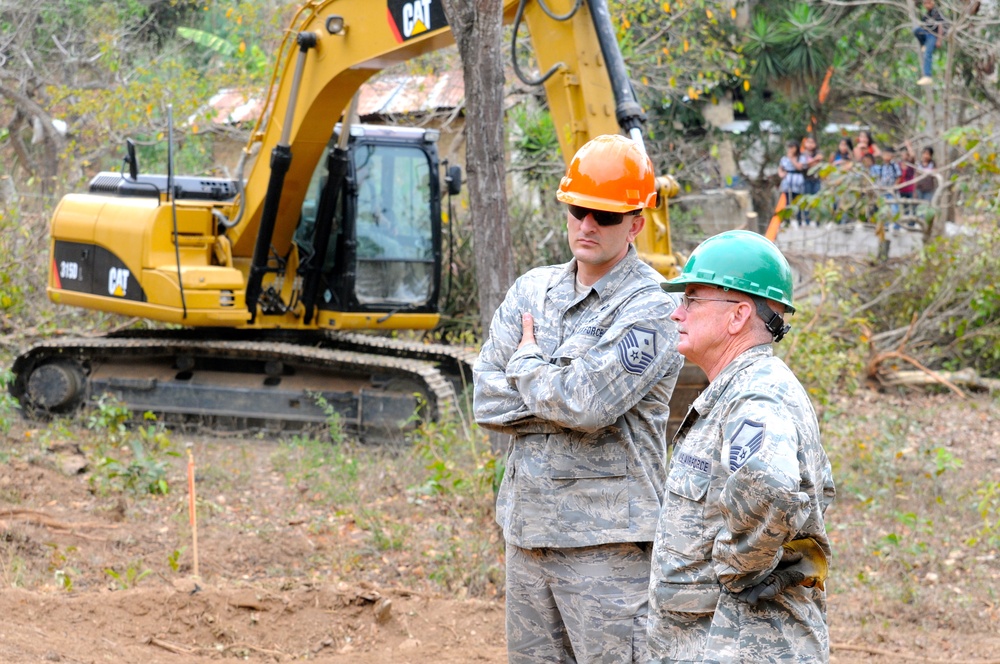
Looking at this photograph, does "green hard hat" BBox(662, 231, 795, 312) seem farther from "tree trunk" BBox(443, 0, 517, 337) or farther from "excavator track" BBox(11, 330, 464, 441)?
"excavator track" BBox(11, 330, 464, 441)

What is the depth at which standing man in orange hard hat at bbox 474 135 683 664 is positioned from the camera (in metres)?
3.22

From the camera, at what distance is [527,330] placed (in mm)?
3447

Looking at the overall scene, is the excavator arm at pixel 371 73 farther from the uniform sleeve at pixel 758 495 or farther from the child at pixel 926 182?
the child at pixel 926 182

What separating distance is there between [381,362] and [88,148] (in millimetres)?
10615

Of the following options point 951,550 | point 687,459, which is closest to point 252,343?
point 951,550

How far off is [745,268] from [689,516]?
577 mm

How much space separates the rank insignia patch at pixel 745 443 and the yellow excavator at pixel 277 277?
6861mm

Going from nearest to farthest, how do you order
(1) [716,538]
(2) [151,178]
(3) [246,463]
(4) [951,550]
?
(1) [716,538]
(4) [951,550]
(3) [246,463]
(2) [151,178]

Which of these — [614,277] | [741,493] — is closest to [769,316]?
[741,493]

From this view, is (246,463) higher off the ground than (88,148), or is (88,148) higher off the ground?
(88,148)

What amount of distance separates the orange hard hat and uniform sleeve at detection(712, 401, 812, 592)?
43.2 inches

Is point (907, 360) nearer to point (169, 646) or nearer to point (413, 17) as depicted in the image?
point (413, 17)

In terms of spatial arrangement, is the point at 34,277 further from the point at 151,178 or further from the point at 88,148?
the point at 88,148

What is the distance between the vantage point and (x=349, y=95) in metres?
9.12
